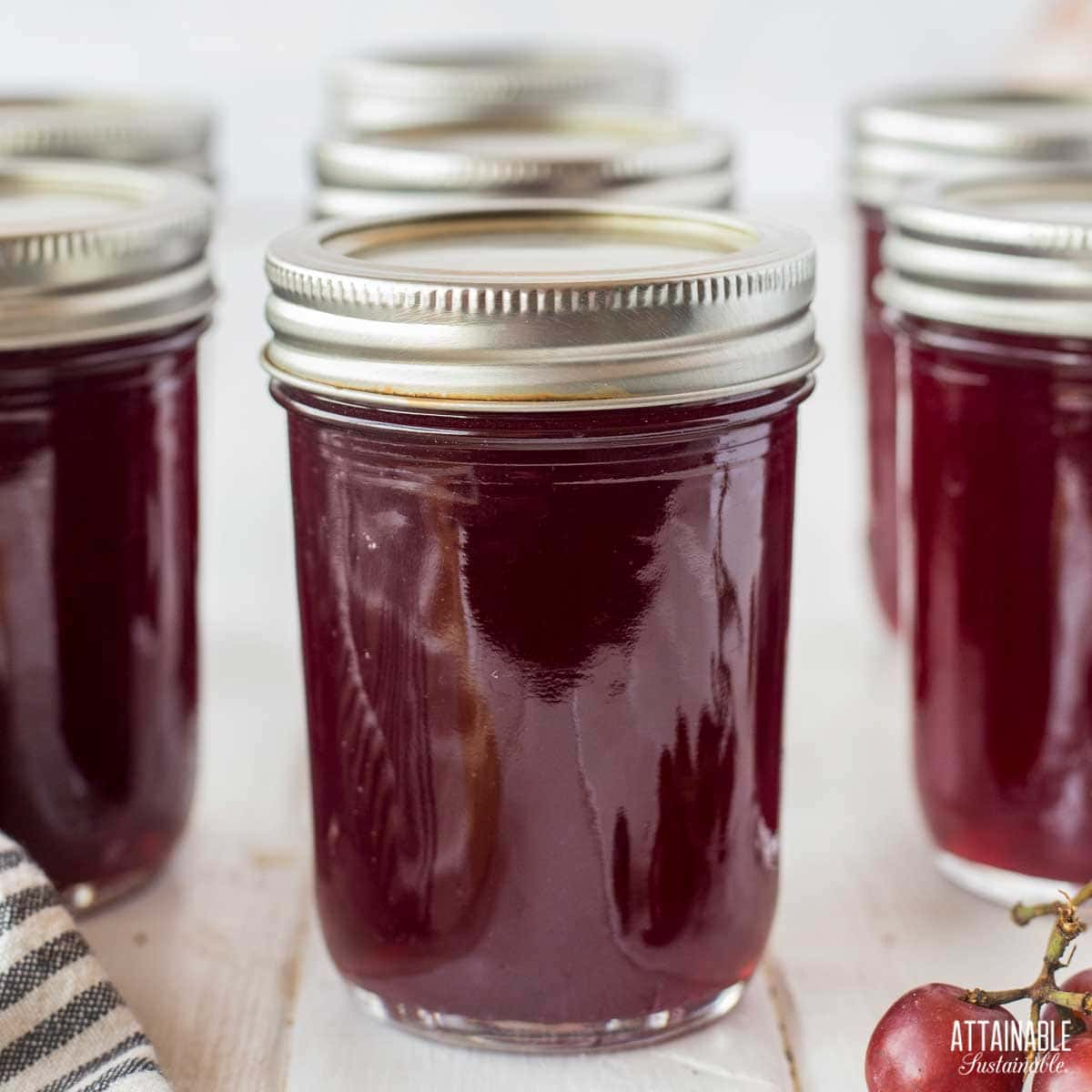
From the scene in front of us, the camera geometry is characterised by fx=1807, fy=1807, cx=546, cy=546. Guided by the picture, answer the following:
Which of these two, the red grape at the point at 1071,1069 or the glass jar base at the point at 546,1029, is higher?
the red grape at the point at 1071,1069

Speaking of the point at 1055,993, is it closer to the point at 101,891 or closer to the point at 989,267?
the point at 989,267

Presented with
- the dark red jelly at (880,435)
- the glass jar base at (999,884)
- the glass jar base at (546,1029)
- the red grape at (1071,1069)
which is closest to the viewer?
the red grape at (1071,1069)

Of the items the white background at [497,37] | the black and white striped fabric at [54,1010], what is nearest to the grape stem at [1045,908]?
the black and white striped fabric at [54,1010]

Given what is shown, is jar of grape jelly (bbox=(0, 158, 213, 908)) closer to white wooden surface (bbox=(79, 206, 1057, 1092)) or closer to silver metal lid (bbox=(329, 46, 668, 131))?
white wooden surface (bbox=(79, 206, 1057, 1092))

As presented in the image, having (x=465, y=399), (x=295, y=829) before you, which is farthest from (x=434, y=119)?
(x=465, y=399)

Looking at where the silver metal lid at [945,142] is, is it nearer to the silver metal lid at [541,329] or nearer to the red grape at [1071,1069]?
the silver metal lid at [541,329]

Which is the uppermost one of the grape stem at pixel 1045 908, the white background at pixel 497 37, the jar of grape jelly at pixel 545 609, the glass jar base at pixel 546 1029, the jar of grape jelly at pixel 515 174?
the white background at pixel 497 37

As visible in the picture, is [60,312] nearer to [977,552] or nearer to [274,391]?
[274,391]
